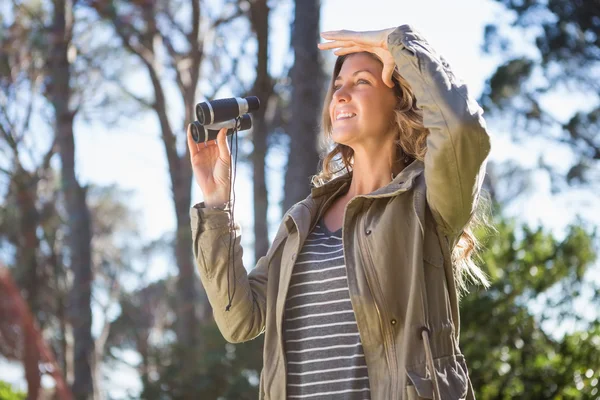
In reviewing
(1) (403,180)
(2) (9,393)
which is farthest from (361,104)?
(2) (9,393)

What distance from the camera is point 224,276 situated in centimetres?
271

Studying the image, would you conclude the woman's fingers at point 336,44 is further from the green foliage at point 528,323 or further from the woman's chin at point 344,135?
the green foliage at point 528,323

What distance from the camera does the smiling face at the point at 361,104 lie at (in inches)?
107

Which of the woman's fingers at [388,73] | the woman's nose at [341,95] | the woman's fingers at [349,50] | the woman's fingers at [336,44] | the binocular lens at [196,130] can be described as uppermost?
the woman's fingers at [336,44]

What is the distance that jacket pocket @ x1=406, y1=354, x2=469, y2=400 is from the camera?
2.25 meters

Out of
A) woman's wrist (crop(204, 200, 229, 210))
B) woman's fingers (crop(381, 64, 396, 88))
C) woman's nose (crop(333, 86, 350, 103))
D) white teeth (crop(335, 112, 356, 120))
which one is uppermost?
woman's fingers (crop(381, 64, 396, 88))

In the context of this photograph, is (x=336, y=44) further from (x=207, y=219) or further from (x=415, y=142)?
(x=207, y=219)

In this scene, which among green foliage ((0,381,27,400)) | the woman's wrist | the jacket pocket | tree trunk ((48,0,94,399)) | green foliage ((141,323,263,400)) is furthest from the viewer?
tree trunk ((48,0,94,399))

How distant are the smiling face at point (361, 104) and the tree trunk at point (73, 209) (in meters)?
11.3

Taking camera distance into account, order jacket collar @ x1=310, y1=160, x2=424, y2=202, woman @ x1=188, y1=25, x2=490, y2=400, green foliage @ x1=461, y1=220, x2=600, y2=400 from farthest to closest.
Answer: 1. green foliage @ x1=461, y1=220, x2=600, y2=400
2. jacket collar @ x1=310, y1=160, x2=424, y2=202
3. woman @ x1=188, y1=25, x2=490, y2=400

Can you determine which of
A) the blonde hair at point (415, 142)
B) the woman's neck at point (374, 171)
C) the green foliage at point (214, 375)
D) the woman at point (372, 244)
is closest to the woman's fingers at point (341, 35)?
the woman at point (372, 244)

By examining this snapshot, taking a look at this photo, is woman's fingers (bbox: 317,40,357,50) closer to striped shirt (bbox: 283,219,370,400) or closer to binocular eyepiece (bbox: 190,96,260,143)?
binocular eyepiece (bbox: 190,96,260,143)

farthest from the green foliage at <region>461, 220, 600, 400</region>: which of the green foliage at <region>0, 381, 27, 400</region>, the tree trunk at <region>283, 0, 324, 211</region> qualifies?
the green foliage at <region>0, 381, 27, 400</region>

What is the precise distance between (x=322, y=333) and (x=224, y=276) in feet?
1.20
